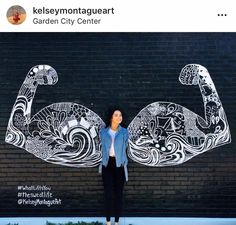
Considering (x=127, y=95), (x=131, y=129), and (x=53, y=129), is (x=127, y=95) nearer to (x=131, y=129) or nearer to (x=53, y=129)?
(x=131, y=129)

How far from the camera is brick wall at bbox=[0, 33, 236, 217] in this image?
6.55m

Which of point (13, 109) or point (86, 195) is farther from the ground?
point (13, 109)

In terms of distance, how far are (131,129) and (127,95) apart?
528 millimetres

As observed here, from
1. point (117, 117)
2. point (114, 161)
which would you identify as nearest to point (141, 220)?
point (114, 161)

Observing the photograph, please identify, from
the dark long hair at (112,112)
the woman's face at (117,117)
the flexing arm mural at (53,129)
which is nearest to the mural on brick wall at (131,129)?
the flexing arm mural at (53,129)

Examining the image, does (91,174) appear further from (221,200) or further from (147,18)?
(147,18)

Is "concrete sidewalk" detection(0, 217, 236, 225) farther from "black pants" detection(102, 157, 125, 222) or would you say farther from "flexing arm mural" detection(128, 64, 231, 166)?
"flexing arm mural" detection(128, 64, 231, 166)

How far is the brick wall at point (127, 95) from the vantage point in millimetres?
6547

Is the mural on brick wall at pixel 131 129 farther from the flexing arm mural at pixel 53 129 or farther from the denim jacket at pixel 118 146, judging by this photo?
the denim jacket at pixel 118 146

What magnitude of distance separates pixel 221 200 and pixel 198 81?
1.88 metres

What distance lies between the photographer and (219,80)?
6559mm

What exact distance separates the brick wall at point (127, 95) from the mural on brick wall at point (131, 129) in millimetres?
98

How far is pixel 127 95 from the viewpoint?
6.57 meters

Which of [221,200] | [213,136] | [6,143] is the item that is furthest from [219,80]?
[6,143]
